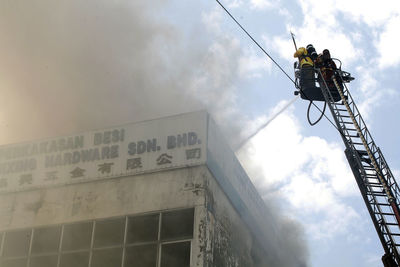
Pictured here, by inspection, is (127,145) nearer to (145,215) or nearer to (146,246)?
(145,215)

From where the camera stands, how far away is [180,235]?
13.9 metres

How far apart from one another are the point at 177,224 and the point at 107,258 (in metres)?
2.42

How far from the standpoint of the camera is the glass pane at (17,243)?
51.8ft

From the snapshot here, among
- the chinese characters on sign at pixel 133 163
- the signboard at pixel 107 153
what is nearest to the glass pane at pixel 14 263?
the signboard at pixel 107 153

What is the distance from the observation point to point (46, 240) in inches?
612

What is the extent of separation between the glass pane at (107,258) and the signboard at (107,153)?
255 cm

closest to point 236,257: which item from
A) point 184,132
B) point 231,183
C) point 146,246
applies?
point 231,183

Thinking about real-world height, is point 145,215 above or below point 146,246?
above

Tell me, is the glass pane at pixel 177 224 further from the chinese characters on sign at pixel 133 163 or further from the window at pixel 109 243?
the chinese characters on sign at pixel 133 163

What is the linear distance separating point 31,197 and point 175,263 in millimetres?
6199

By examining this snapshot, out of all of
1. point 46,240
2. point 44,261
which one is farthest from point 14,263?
point 46,240

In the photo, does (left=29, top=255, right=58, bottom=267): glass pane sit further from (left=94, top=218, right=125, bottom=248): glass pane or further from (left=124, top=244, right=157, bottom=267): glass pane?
(left=124, top=244, right=157, bottom=267): glass pane

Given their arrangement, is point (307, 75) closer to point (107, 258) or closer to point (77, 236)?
point (107, 258)

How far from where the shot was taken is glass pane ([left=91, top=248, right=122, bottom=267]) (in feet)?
46.4
